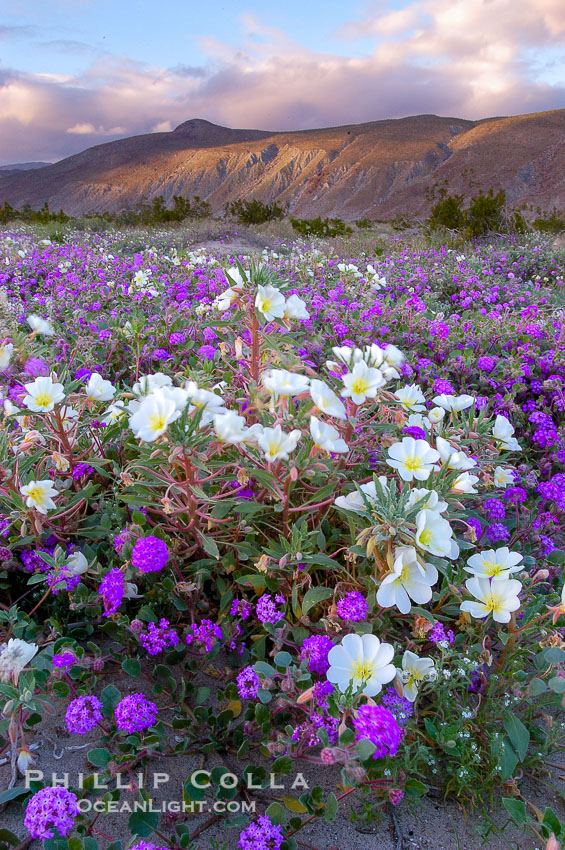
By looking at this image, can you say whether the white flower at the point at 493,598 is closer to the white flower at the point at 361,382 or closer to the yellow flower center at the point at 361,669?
the yellow flower center at the point at 361,669

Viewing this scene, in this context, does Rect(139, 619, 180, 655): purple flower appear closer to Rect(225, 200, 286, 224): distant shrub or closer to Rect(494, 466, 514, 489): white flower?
Rect(494, 466, 514, 489): white flower

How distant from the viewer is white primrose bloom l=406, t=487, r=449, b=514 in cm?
137

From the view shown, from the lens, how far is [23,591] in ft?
6.34

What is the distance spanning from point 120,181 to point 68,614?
10155cm

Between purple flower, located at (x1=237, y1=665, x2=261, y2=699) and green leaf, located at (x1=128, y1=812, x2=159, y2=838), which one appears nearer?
green leaf, located at (x1=128, y1=812, x2=159, y2=838)

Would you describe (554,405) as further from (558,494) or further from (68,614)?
(68,614)

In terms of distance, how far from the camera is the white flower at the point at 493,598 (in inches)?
59.1

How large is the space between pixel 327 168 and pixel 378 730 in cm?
8580

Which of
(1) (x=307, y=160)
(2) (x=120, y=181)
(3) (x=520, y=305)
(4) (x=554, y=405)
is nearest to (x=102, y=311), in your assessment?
(4) (x=554, y=405)

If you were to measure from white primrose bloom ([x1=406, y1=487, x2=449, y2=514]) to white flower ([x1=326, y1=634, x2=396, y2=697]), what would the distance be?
1.18 ft

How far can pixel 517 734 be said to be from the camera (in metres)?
1.43

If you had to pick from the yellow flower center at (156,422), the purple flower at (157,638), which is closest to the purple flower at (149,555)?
the purple flower at (157,638)

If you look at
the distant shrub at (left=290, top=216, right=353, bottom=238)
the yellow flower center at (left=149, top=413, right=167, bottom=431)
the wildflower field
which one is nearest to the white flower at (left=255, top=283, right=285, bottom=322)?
the wildflower field

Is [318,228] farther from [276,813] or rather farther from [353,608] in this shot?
[276,813]
